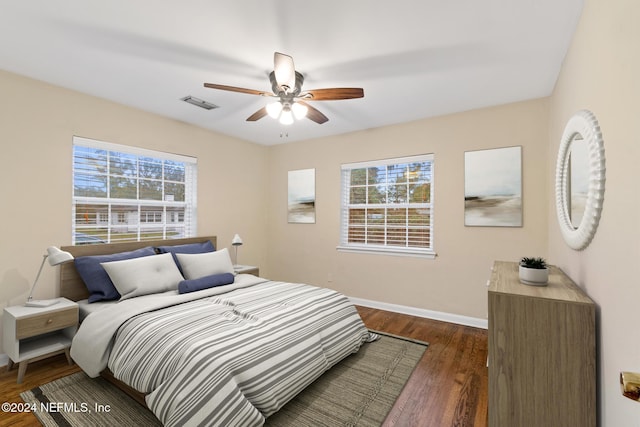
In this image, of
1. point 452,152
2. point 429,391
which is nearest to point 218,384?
point 429,391

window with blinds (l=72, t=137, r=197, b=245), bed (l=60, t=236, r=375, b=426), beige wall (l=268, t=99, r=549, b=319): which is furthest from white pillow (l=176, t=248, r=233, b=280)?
beige wall (l=268, t=99, r=549, b=319)

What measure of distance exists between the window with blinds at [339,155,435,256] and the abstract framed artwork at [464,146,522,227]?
48 centimetres

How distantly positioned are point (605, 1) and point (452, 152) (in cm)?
229

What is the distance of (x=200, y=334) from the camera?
6.36 ft

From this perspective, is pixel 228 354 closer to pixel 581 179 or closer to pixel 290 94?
pixel 290 94

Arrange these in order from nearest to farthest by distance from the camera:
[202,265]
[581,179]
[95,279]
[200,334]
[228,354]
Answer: [581,179] → [228,354] → [200,334] → [95,279] → [202,265]

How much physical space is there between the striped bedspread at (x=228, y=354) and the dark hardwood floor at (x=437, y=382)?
61 centimetres

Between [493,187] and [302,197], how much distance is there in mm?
2755

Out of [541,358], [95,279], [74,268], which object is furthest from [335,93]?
[74,268]

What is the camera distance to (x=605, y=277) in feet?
4.27

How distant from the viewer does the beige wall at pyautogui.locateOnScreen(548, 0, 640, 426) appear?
1.00 meters

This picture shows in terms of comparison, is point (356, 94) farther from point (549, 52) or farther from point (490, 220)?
point (490, 220)

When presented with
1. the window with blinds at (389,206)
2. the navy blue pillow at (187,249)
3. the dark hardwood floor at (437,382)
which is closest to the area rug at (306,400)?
the dark hardwood floor at (437,382)

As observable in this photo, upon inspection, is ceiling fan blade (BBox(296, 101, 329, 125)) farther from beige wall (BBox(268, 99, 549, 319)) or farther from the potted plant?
the potted plant
